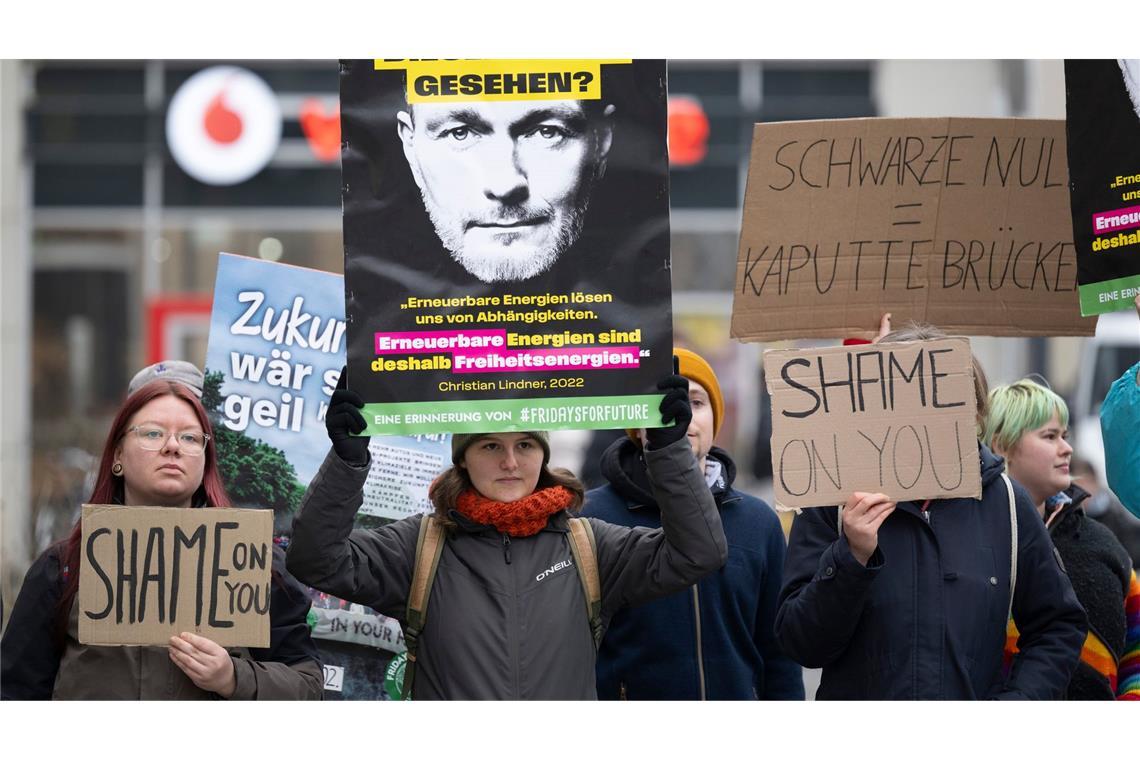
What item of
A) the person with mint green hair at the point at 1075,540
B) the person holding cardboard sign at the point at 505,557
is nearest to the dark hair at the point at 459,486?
the person holding cardboard sign at the point at 505,557

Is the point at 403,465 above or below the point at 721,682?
above

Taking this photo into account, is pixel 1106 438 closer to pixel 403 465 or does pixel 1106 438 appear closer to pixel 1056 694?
Answer: pixel 1056 694

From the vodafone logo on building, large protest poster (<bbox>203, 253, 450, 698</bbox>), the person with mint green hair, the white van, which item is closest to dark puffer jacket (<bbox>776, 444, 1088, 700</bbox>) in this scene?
the person with mint green hair

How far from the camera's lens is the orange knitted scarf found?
3.86 meters

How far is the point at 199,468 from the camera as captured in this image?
13.0 ft

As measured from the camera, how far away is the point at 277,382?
4.82 meters

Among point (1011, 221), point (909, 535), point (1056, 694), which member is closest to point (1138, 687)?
point (1056, 694)

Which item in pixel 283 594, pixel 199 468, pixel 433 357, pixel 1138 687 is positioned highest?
pixel 433 357

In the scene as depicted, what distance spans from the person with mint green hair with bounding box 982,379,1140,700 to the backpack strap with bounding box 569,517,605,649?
1.19m

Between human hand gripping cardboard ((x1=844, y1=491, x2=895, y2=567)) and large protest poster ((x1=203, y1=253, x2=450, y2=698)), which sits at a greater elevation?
large protest poster ((x1=203, y1=253, x2=450, y2=698))

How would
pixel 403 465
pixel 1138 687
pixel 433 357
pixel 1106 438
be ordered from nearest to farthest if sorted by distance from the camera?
pixel 433 357
pixel 1106 438
pixel 1138 687
pixel 403 465

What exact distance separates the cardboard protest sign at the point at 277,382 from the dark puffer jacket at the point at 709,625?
0.71 m

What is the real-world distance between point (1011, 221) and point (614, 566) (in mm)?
1682

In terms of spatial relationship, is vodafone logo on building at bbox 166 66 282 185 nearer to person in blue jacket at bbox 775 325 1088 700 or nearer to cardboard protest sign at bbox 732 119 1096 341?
cardboard protest sign at bbox 732 119 1096 341
